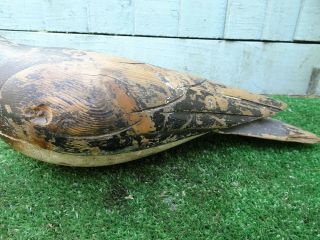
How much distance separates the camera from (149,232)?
1.11m

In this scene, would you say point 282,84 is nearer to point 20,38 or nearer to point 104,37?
point 104,37

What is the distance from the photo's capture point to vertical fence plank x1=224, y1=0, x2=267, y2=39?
1.86 metres

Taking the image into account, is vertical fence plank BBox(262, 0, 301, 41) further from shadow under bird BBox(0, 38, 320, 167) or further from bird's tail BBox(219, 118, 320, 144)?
shadow under bird BBox(0, 38, 320, 167)

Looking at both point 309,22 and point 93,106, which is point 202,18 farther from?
point 93,106

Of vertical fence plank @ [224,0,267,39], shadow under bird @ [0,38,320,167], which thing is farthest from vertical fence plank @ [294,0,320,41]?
shadow under bird @ [0,38,320,167]

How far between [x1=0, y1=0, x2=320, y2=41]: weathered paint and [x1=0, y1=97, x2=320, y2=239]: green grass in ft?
2.45

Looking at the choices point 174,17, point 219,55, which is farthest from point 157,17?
point 219,55

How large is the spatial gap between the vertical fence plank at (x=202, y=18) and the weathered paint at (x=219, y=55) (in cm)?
5

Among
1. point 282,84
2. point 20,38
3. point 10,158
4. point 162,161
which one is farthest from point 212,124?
point 20,38

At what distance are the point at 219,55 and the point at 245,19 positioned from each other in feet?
0.81

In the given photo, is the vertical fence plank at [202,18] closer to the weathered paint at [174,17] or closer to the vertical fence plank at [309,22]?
the weathered paint at [174,17]

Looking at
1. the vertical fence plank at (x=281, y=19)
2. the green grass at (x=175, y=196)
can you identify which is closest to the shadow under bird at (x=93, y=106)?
the green grass at (x=175, y=196)

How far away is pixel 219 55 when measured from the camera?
6.53 feet

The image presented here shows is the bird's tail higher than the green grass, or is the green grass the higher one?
the bird's tail
